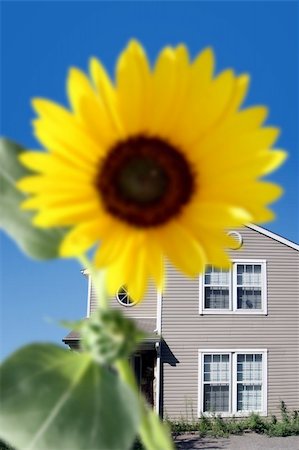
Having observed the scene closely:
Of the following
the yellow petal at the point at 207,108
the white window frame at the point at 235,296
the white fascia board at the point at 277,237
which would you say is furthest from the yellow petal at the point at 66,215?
the white fascia board at the point at 277,237

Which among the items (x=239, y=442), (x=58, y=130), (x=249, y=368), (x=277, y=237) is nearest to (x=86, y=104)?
(x=58, y=130)

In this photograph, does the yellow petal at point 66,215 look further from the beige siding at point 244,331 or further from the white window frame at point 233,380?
the white window frame at point 233,380

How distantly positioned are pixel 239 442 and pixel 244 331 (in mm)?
2329

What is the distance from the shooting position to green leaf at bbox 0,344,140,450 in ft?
2.03

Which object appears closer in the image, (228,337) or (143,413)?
(143,413)

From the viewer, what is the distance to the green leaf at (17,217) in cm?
68

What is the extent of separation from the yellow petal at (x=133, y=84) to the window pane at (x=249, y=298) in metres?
14.7

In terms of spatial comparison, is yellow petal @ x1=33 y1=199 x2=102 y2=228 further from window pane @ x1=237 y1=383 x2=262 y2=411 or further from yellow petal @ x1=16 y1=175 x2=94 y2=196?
window pane @ x1=237 y1=383 x2=262 y2=411

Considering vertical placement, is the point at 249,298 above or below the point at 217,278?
below

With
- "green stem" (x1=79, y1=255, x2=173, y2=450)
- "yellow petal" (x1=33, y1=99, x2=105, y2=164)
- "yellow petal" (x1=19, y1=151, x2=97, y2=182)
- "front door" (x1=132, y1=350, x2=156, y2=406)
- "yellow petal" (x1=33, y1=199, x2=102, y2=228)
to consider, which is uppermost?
"yellow petal" (x1=33, y1=99, x2=105, y2=164)

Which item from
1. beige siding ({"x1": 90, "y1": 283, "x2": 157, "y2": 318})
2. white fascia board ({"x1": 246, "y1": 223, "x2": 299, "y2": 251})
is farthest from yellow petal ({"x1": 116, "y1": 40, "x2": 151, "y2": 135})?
white fascia board ({"x1": 246, "y1": 223, "x2": 299, "y2": 251})

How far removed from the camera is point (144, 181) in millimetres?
595

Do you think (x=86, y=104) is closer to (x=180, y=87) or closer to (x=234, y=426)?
(x=180, y=87)

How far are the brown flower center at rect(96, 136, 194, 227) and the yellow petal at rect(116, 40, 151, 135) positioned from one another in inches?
1.1
